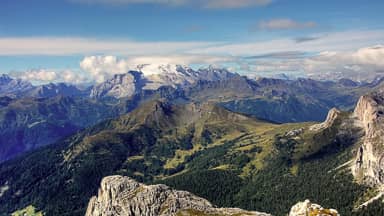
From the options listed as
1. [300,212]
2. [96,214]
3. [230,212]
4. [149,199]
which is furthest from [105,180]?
[300,212]

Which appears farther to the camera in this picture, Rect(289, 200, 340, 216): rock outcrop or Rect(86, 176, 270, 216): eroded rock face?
Rect(86, 176, 270, 216): eroded rock face

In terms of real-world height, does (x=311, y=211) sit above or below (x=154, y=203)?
above

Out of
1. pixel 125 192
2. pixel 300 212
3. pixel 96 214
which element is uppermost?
pixel 300 212

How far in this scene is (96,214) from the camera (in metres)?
192

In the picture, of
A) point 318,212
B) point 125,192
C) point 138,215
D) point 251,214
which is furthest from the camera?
→ point 125,192

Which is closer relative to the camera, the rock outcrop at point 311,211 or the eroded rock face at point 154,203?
the rock outcrop at point 311,211

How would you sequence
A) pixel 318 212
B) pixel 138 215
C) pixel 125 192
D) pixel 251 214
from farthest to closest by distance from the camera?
pixel 125 192 < pixel 138 215 < pixel 251 214 < pixel 318 212

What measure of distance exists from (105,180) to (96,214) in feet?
50.4

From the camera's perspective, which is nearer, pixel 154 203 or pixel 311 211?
pixel 311 211

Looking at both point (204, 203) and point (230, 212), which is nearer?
point (230, 212)

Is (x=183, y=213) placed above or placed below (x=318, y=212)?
below

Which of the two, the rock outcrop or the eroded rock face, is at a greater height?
the rock outcrop

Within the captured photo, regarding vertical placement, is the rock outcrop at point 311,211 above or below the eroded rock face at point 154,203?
above

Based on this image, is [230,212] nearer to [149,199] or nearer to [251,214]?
[251,214]
